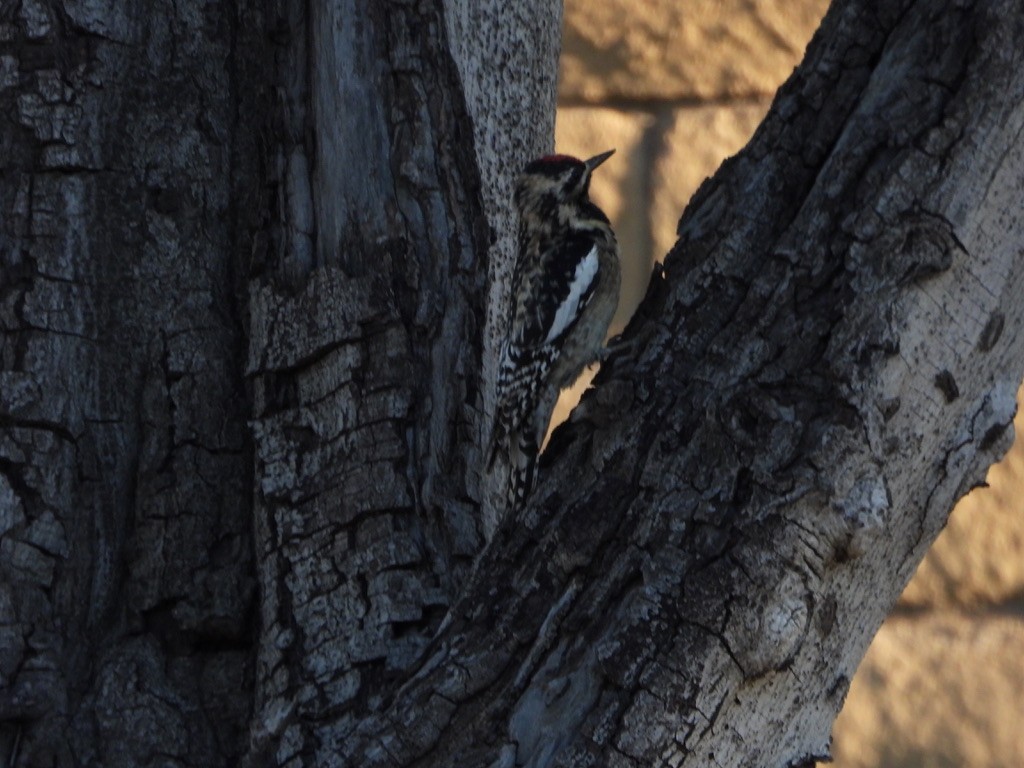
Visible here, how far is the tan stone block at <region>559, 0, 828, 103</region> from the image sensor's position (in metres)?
4.67

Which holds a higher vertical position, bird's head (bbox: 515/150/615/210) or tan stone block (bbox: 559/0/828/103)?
tan stone block (bbox: 559/0/828/103)

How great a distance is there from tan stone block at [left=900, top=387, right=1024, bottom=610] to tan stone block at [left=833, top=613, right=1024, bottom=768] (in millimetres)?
68

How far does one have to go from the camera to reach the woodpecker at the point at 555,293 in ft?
12.1

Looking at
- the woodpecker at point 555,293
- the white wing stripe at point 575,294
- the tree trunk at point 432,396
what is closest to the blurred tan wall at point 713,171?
the woodpecker at point 555,293

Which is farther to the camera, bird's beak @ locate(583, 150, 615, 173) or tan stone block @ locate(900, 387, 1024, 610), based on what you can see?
tan stone block @ locate(900, 387, 1024, 610)

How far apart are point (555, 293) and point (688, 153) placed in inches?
41.0

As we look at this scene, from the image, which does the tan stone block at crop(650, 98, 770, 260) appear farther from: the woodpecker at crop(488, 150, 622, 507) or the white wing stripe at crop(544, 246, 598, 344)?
the white wing stripe at crop(544, 246, 598, 344)

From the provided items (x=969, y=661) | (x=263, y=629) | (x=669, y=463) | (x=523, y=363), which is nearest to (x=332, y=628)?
(x=263, y=629)

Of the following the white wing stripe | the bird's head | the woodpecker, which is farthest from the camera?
the white wing stripe

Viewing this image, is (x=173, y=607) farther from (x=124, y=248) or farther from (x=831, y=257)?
(x=831, y=257)

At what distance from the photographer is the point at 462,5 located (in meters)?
2.84

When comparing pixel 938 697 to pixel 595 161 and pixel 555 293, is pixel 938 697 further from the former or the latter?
pixel 595 161

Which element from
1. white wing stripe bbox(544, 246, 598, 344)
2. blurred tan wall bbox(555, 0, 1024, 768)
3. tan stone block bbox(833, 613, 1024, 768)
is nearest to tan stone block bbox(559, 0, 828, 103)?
blurred tan wall bbox(555, 0, 1024, 768)

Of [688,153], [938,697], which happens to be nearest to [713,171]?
[688,153]
